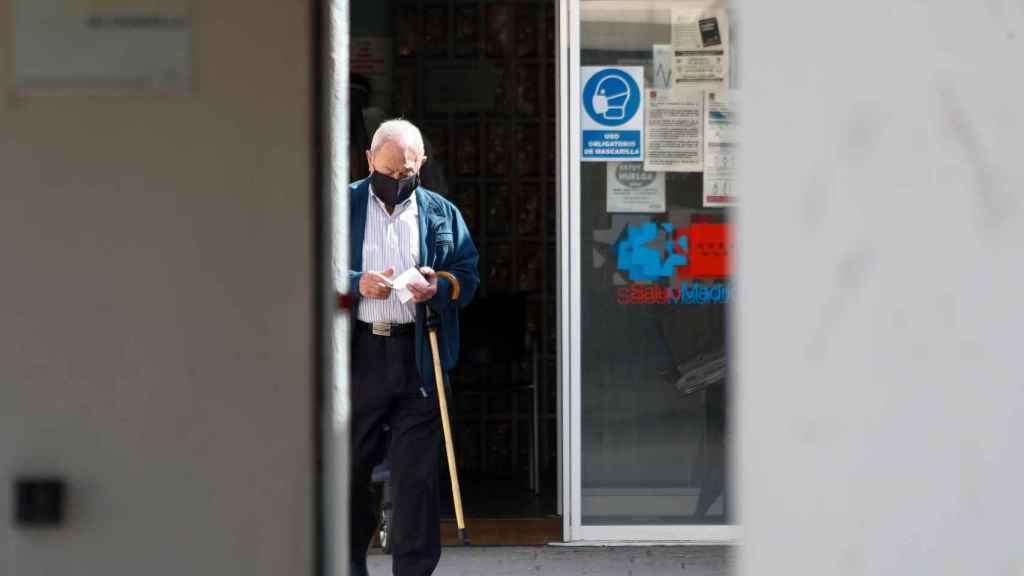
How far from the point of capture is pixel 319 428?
3.22 meters

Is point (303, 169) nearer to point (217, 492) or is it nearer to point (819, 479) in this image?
point (217, 492)

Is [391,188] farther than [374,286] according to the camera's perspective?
Yes

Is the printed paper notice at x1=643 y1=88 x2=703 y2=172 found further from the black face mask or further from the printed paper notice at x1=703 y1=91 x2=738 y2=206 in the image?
the black face mask

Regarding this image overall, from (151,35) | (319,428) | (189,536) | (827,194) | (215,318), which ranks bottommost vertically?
(189,536)

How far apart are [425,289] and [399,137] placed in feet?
1.91

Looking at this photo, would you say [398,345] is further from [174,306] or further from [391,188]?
[174,306]

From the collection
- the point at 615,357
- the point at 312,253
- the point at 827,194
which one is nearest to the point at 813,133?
the point at 827,194

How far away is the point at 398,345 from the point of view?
5547mm

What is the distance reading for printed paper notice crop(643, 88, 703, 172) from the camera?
22.9ft

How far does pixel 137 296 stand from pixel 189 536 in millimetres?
509

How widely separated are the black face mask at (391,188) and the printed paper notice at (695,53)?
182 centimetres

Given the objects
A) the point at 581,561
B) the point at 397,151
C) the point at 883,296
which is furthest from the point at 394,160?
the point at 883,296

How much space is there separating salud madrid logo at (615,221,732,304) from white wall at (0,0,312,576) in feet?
13.0

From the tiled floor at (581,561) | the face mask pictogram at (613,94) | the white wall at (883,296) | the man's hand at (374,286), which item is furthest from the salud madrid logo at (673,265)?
the white wall at (883,296)
